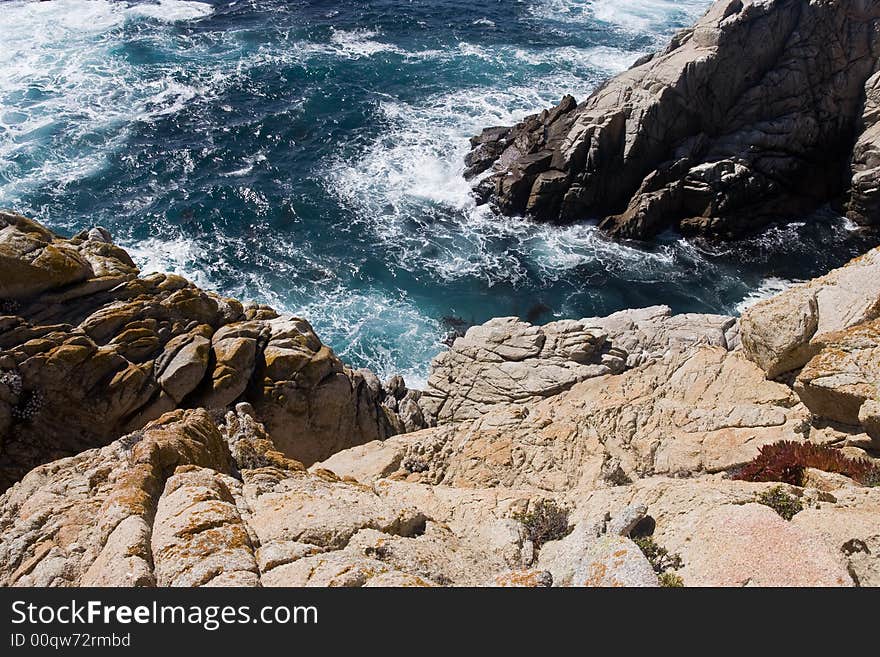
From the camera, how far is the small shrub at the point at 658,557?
970 centimetres

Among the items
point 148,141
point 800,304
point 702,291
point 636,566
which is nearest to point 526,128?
point 702,291

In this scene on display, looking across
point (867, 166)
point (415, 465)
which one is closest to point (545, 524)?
point (415, 465)

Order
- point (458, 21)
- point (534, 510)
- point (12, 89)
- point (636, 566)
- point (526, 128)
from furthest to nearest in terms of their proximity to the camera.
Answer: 1. point (458, 21)
2. point (12, 89)
3. point (526, 128)
4. point (534, 510)
5. point (636, 566)

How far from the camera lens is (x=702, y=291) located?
44.1 metres

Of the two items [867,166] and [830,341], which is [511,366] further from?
[867,166]

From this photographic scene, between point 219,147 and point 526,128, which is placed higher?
point 526,128

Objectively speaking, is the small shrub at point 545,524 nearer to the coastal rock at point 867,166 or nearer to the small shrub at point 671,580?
the small shrub at point 671,580

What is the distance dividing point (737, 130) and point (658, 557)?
47065mm

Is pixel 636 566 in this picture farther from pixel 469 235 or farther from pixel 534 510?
pixel 469 235

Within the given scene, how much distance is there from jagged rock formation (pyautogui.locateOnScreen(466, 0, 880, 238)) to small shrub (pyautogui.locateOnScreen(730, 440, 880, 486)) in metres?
36.4

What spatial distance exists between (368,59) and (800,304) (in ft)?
208

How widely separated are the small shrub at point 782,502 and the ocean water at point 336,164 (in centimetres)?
2817

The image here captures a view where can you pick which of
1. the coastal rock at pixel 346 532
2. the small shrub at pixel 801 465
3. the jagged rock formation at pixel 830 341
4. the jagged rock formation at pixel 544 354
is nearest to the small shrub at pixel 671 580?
the coastal rock at pixel 346 532

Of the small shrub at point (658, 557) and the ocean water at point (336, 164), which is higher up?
the small shrub at point (658, 557)
